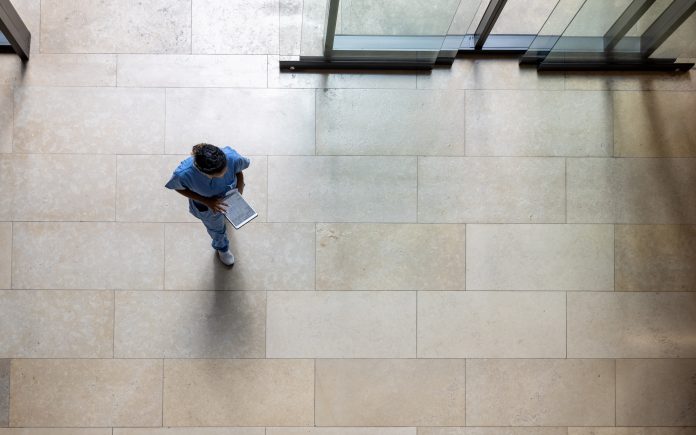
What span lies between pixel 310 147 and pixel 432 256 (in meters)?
1.40

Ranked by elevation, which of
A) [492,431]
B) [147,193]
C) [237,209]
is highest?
[147,193]

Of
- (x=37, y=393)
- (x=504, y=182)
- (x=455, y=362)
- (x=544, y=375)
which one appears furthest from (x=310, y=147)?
(x=37, y=393)

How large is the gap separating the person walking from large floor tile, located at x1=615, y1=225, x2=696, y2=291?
3.28 meters

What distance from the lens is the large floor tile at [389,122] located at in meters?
4.52

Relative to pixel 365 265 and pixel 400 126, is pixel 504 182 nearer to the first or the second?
pixel 400 126

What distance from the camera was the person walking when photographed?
321cm

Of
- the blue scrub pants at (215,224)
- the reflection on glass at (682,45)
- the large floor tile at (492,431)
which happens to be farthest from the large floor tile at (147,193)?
the reflection on glass at (682,45)

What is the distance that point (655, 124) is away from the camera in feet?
15.1

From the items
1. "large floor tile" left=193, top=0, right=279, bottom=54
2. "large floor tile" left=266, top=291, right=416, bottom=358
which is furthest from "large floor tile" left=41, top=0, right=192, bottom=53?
"large floor tile" left=266, top=291, right=416, bottom=358

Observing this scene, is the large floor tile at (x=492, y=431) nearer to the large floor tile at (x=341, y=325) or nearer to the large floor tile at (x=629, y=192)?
the large floor tile at (x=341, y=325)

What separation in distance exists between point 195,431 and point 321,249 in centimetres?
184

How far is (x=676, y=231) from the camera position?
4574mm

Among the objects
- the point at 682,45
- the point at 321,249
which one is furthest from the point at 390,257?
the point at 682,45

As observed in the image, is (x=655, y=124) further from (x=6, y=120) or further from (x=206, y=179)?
(x=6, y=120)
